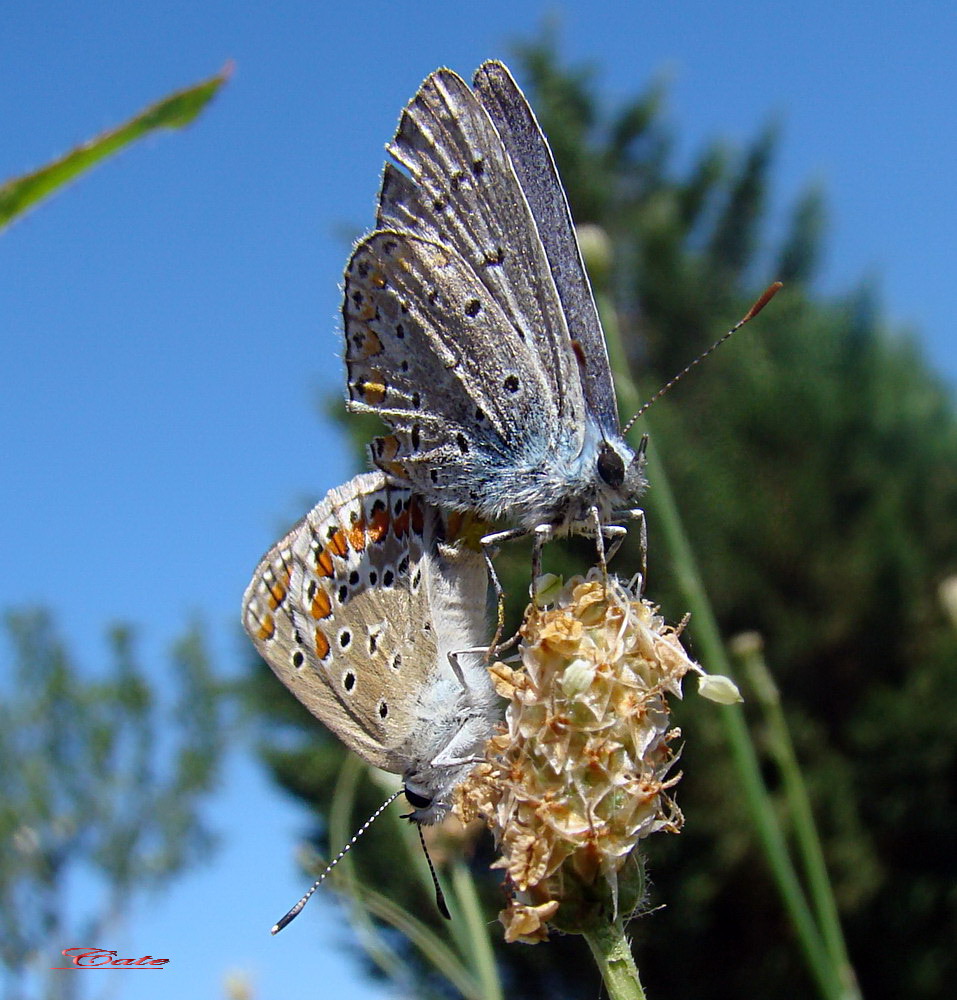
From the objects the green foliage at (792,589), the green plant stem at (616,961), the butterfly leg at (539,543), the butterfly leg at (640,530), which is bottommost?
the green foliage at (792,589)

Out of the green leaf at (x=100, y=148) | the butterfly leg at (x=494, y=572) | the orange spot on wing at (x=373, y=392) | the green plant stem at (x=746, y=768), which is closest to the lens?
the green leaf at (x=100, y=148)

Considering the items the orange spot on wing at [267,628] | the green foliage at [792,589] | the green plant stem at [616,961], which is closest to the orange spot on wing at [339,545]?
the orange spot on wing at [267,628]

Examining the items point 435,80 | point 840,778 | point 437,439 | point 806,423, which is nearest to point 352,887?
point 437,439

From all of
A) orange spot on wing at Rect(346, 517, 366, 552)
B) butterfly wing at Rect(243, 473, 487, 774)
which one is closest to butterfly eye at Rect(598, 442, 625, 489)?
butterfly wing at Rect(243, 473, 487, 774)

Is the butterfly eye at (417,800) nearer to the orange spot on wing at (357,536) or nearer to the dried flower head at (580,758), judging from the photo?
the dried flower head at (580,758)

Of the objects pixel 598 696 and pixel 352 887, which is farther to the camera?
pixel 352 887

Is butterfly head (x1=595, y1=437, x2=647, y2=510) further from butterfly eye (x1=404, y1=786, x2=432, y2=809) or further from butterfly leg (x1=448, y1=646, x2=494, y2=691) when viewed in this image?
butterfly eye (x1=404, y1=786, x2=432, y2=809)

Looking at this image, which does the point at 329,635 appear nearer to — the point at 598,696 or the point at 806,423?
the point at 598,696
